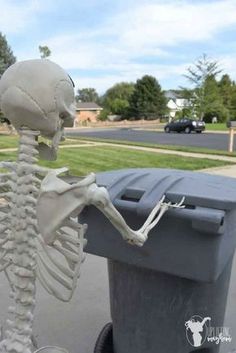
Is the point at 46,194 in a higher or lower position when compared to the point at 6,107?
lower

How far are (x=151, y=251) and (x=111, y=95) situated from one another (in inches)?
2815

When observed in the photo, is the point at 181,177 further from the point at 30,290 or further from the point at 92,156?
the point at 92,156

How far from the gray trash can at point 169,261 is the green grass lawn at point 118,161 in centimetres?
766

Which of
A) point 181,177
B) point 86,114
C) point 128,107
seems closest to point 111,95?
point 86,114

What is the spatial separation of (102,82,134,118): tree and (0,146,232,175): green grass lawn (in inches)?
1819

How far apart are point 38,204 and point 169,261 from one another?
2.50 ft

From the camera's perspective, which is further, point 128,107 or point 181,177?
point 128,107

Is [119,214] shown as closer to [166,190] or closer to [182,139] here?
[166,190]

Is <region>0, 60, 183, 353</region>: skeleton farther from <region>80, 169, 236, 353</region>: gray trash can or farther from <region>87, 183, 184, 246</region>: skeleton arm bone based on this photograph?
<region>80, 169, 236, 353</region>: gray trash can

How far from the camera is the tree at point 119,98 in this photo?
61478 mm

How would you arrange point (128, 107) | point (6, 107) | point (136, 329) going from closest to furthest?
1. point (6, 107)
2. point (136, 329)
3. point (128, 107)

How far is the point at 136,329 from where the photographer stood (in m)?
2.40

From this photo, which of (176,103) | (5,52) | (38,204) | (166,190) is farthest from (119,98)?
(38,204)

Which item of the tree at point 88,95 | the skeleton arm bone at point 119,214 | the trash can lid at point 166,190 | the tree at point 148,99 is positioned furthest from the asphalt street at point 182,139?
the tree at point 88,95
